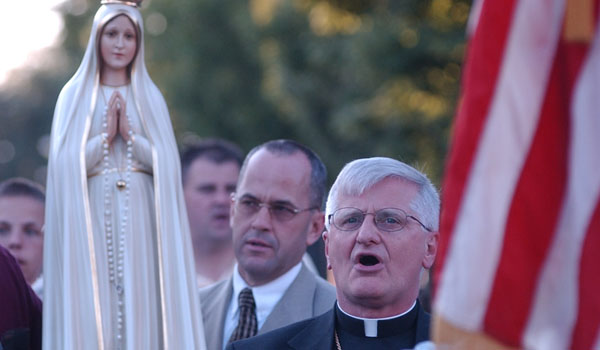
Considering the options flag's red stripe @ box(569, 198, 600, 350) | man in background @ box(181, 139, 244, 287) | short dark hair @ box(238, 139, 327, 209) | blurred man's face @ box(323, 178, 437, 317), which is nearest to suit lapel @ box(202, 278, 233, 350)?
short dark hair @ box(238, 139, 327, 209)

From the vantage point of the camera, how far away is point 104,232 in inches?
180

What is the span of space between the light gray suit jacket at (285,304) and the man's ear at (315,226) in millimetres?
168

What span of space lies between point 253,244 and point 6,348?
5.62ft

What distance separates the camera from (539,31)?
355 cm

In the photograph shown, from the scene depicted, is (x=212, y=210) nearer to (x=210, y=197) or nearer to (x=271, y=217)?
(x=210, y=197)

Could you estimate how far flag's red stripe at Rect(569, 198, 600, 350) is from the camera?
11.4ft

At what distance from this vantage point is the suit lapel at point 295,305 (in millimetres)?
6059

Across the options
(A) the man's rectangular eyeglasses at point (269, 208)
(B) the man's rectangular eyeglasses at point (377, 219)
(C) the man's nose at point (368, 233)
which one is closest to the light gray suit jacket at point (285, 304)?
(A) the man's rectangular eyeglasses at point (269, 208)

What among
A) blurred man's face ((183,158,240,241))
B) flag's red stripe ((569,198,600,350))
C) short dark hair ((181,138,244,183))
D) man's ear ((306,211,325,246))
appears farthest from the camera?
short dark hair ((181,138,244,183))

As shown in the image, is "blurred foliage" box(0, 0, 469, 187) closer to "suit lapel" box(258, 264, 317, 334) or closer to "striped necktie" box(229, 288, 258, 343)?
"suit lapel" box(258, 264, 317, 334)

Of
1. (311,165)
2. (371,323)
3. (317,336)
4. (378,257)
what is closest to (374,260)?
(378,257)

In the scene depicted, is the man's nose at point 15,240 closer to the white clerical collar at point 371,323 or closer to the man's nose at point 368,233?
the white clerical collar at point 371,323

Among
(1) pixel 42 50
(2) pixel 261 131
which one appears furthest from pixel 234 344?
(1) pixel 42 50

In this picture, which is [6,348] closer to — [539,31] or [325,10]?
[539,31]
